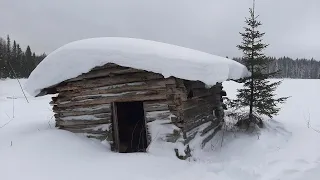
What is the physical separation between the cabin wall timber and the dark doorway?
6.02 feet

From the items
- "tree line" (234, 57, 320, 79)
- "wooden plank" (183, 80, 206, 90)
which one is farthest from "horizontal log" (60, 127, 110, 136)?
"tree line" (234, 57, 320, 79)

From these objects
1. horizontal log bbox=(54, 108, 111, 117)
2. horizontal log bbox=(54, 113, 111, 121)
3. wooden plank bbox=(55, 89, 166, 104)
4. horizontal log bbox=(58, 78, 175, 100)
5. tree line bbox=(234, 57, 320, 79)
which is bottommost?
horizontal log bbox=(54, 113, 111, 121)

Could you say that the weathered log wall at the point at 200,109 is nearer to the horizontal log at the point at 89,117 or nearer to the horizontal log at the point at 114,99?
the horizontal log at the point at 114,99

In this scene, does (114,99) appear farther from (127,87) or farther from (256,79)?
(256,79)

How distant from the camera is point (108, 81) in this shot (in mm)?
7781

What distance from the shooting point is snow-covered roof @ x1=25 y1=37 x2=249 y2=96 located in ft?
22.3

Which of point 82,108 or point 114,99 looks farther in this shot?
point 82,108

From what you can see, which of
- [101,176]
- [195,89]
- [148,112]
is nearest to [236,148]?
[195,89]

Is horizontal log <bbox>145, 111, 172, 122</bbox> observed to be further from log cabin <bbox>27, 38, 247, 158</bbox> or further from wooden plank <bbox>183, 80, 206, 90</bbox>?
wooden plank <bbox>183, 80, 206, 90</bbox>

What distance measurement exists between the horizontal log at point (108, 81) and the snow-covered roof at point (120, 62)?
1.12ft

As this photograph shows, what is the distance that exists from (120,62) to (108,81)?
0.86 metres

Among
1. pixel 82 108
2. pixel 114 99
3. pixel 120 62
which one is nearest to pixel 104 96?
pixel 114 99

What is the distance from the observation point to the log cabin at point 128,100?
23.4ft

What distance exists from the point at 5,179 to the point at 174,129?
3.63 meters
